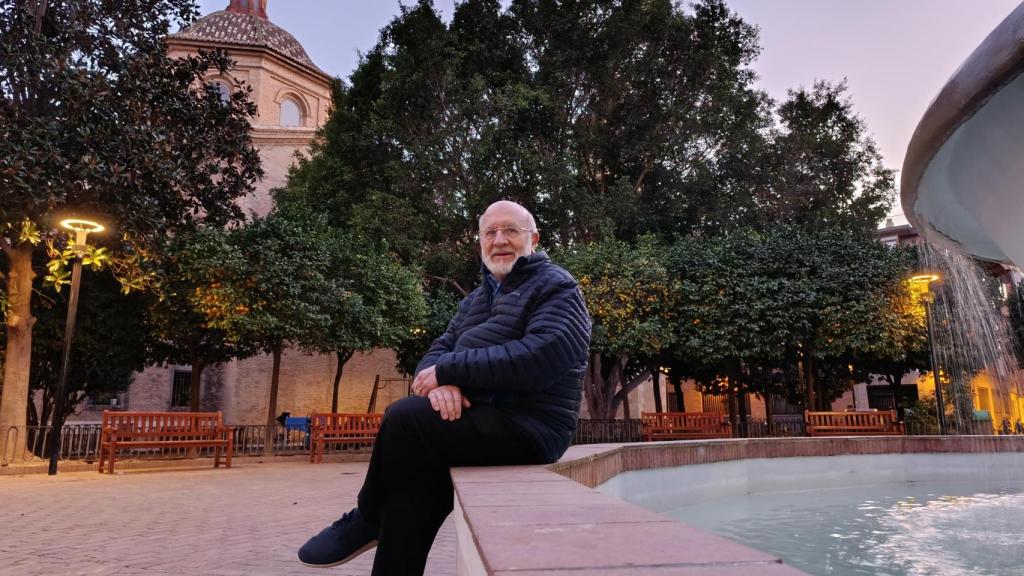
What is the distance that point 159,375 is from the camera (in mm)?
25453

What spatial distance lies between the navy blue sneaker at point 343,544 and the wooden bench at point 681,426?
15.7m

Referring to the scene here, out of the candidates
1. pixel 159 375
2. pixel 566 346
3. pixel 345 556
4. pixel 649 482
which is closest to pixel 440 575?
pixel 345 556

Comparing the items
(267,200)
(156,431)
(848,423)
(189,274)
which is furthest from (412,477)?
(267,200)

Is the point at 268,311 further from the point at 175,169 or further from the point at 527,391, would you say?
the point at 527,391

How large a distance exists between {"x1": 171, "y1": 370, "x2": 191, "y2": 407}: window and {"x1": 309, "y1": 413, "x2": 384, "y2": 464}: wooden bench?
13.3m

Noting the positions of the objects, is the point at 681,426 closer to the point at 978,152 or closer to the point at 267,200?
the point at 978,152

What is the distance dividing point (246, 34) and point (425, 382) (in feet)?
115

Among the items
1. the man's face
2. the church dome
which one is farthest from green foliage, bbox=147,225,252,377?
the church dome

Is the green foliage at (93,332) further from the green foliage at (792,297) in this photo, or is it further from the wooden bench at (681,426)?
the green foliage at (792,297)

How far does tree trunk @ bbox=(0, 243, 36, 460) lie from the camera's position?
38.5 ft

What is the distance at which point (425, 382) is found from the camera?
270 cm

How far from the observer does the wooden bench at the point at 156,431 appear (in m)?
10.9

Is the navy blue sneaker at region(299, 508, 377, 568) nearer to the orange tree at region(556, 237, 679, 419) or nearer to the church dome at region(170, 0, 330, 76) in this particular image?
the orange tree at region(556, 237, 679, 419)

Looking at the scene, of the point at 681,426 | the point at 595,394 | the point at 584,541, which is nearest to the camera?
the point at 584,541
